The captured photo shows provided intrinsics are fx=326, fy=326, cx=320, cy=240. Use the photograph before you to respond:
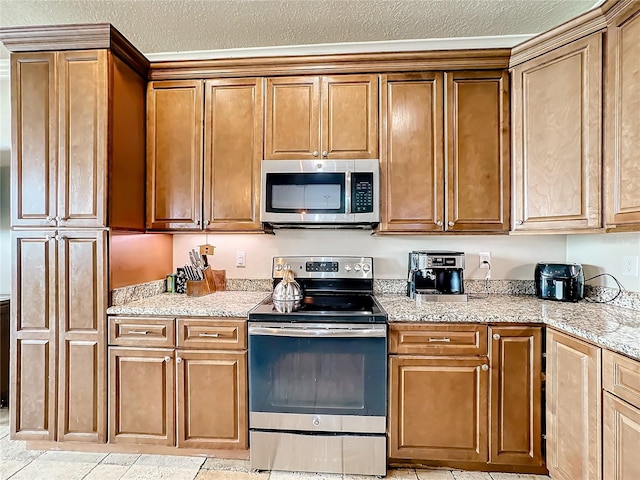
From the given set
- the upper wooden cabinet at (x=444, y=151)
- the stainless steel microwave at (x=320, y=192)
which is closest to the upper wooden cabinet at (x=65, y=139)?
the stainless steel microwave at (x=320, y=192)

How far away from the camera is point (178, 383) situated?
1821 millimetres

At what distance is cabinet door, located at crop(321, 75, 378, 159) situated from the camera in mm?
2086

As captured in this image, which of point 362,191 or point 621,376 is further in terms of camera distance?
point 362,191

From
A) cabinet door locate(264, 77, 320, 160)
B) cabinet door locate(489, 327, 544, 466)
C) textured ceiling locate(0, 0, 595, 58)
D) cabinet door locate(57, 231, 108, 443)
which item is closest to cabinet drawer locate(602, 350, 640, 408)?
cabinet door locate(489, 327, 544, 466)

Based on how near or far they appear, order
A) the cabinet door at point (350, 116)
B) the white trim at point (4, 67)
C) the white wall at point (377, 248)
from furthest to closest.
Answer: the white trim at point (4, 67) → the white wall at point (377, 248) → the cabinet door at point (350, 116)

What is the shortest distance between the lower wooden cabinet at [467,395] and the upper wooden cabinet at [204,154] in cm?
126

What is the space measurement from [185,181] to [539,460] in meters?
2.59

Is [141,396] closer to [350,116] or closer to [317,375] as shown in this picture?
[317,375]

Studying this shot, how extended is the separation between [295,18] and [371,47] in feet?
1.95

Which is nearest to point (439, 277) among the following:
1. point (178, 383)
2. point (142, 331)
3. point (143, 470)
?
point (178, 383)

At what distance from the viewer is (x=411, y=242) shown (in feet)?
7.85

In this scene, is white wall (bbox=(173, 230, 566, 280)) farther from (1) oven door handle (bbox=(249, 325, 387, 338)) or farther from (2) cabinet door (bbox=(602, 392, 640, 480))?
(2) cabinet door (bbox=(602, 392, 640, 480))

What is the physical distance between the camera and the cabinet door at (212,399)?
1.79 meters

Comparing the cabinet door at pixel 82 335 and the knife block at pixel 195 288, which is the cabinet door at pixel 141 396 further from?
the knife block at pixel 195 288
